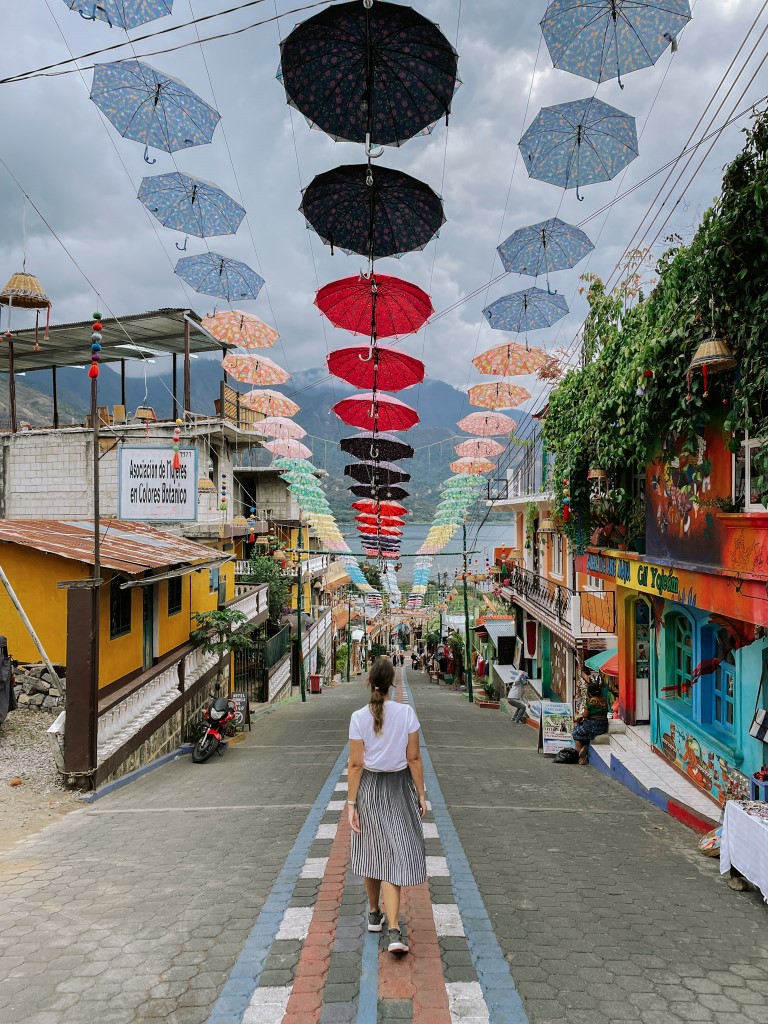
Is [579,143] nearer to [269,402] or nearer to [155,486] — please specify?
[155,486]

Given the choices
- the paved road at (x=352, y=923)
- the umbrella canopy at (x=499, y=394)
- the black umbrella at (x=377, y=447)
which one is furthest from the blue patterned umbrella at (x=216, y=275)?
the paved road at (x=352, y=923)

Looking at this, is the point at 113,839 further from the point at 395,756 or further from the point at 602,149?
the point at 602,149

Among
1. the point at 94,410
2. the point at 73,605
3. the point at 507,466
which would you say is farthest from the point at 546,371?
the point at 507,466

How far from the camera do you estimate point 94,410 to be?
A: 9117 millimetres

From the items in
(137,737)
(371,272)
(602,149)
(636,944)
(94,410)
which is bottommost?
(137,737)

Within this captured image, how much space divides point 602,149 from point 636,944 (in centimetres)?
986

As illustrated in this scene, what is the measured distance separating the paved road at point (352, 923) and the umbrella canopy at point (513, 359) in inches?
432

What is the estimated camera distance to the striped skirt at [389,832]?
12.8 ft

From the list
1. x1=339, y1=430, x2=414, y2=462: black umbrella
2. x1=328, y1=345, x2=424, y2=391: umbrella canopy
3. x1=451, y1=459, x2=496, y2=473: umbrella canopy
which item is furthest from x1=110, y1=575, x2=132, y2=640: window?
x1=451, y1=459, x2=496, y2=473: umbrella canopy

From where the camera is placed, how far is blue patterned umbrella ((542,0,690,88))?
7391 mm

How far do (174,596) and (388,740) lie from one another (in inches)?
469

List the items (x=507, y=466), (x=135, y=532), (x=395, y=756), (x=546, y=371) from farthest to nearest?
(x=507, y=466), (x=135, y=532), (x=546, y=371), (x=395, y=756)

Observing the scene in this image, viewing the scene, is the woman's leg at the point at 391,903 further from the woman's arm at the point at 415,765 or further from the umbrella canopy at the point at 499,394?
Answer: the umbrella canopy at the point at 499,394

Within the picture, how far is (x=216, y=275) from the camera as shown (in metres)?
14.5
